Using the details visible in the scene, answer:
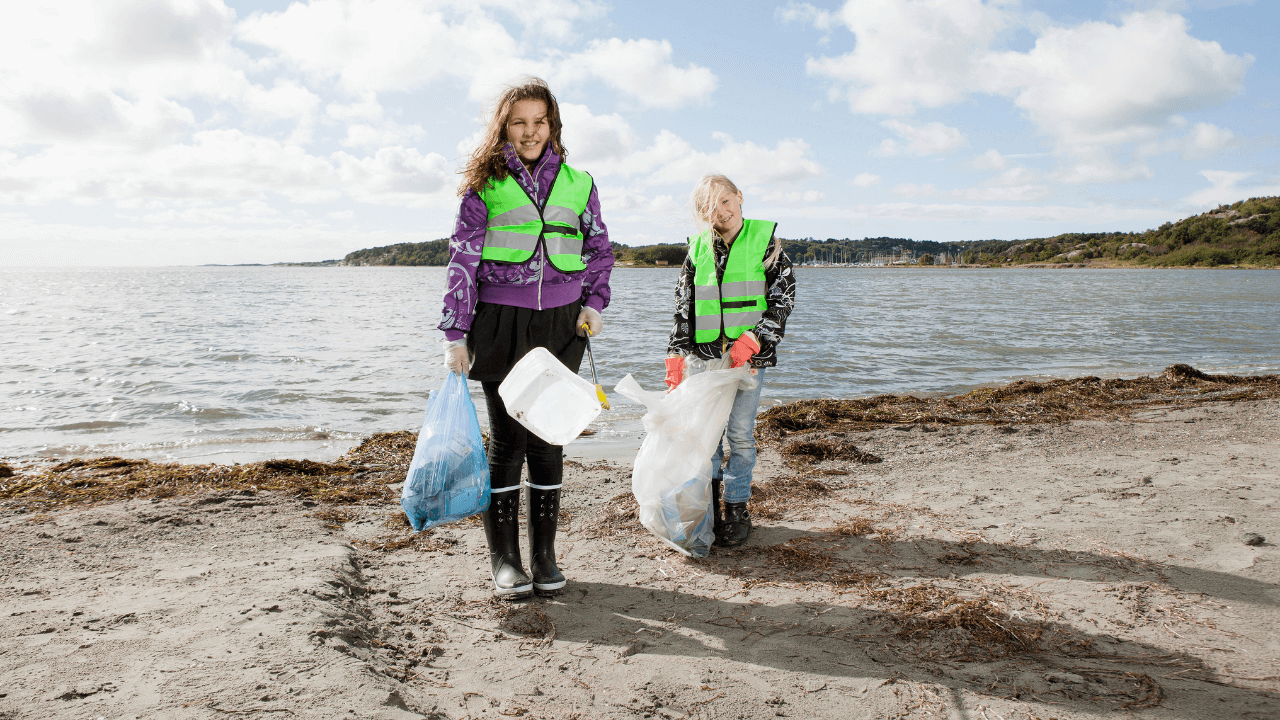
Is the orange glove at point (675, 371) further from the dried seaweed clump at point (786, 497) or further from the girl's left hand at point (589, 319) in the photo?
the dried seaweed clump at point (786, 497)

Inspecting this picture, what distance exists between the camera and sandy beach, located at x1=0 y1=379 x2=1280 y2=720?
6.63 feet

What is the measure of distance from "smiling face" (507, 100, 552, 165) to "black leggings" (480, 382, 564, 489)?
1001mm

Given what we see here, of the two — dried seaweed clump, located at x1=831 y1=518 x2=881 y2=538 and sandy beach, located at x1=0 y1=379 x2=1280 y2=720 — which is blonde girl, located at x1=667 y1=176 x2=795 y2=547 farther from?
sandy beach, located at x1=0 y1=379 x2=1280 y2=720

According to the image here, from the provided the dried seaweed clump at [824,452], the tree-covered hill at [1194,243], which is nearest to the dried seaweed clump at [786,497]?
the dried seaweed clump at [824,452]

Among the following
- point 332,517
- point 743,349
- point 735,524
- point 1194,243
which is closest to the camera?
point 743,349

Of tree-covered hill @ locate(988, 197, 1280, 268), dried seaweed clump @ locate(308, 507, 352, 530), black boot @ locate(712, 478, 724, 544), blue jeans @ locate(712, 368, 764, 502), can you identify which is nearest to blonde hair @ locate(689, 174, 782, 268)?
blue jeans @ locate(712, 368, 764, 502)

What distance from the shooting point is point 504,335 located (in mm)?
2682

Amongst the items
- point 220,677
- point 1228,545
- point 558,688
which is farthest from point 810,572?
point 220,677

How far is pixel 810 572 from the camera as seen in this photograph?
3078 millimetres

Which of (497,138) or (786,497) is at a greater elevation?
(497,138)

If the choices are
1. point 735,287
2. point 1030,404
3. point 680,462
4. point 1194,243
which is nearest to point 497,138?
point 735,287

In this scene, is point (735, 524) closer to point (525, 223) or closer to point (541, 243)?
point (541, 243)

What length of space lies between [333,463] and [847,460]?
14.3 ft

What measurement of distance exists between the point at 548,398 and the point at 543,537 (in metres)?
0.67
